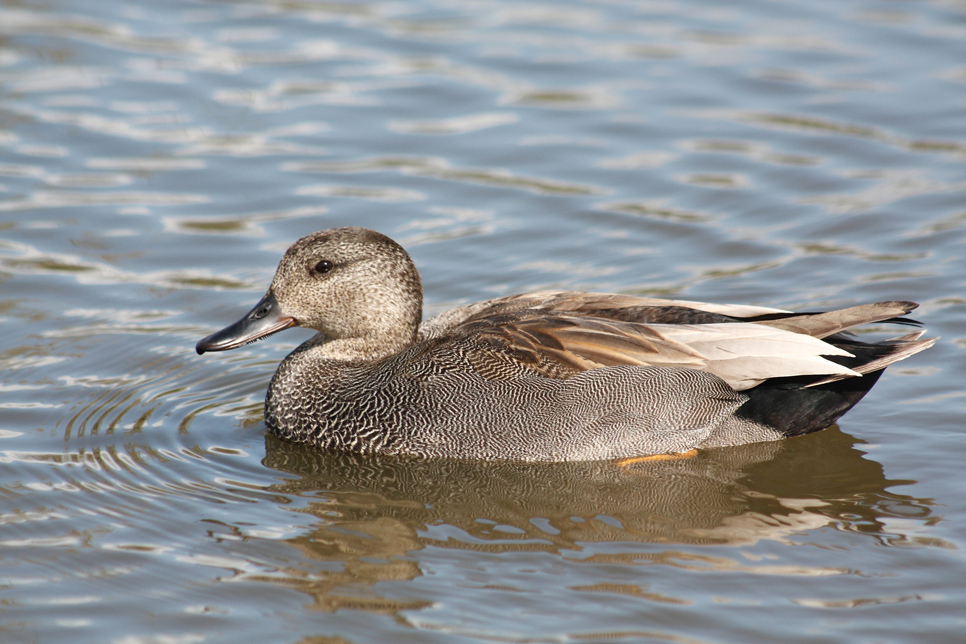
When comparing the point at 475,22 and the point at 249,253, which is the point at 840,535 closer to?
the point at 249,253

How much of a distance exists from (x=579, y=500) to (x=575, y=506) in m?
0.08

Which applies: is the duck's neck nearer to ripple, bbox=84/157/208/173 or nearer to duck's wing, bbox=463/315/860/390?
duck's wing, bbox=463/315/860/390

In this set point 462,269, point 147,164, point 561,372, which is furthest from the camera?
point 147,164

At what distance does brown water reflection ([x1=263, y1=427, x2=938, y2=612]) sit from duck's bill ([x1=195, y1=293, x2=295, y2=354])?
24.5 inches

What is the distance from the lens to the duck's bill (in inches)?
271

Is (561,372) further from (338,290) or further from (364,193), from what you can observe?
(364,193)

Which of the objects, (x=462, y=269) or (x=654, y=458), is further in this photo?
(x=462, y=269)

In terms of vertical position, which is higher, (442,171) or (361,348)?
(442,171)

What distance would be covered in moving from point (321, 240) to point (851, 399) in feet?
10.1

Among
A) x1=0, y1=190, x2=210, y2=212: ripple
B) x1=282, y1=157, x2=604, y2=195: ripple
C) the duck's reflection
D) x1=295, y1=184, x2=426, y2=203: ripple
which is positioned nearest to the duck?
the duck's reflection

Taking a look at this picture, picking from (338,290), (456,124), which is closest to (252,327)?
(338,290)

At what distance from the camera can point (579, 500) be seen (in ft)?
20.6

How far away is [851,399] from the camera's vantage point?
22.0 ft

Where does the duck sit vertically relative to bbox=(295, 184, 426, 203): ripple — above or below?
below
